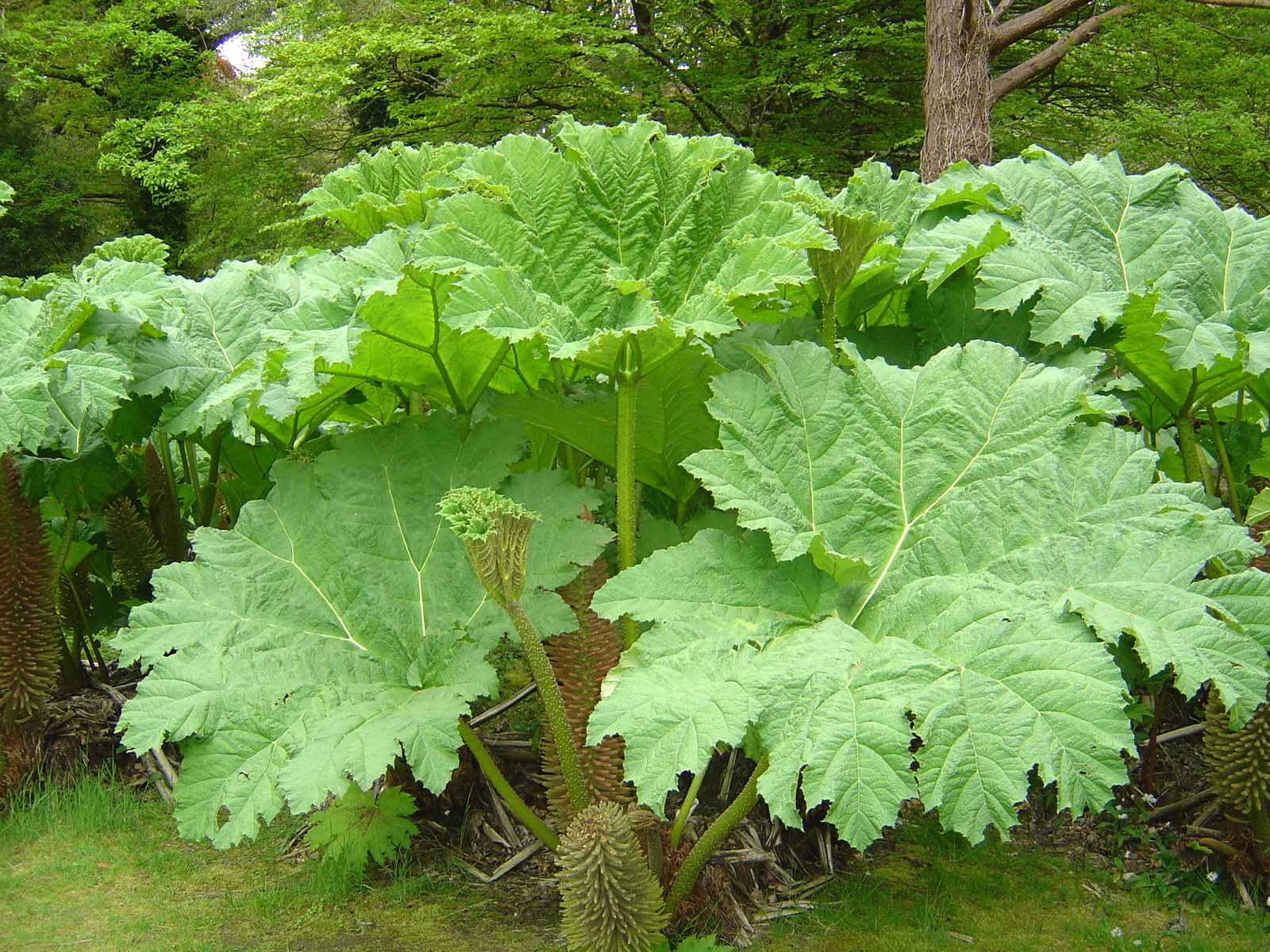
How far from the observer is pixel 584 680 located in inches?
76.2

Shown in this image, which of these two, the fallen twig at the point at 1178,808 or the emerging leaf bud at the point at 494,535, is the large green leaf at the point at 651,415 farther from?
the fallen twig at the point at 1178,808

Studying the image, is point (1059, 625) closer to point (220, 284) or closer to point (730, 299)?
point (730, 299)

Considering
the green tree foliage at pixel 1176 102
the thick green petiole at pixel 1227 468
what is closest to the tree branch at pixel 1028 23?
the green tree foliage at pixel 1176 102

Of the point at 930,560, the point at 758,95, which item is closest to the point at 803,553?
the point at 930,560

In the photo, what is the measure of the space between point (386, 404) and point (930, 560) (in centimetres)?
142

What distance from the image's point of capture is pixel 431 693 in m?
1.83

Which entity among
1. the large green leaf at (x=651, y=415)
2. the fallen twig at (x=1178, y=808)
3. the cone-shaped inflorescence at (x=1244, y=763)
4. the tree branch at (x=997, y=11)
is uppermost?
the tree branch at (x=997, y=11)

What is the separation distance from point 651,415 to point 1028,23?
8.15 metres

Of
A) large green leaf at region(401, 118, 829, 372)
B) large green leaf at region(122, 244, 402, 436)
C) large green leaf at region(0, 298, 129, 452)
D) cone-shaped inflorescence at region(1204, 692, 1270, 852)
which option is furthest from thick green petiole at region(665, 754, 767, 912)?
large green leaf at region(0, 298, 129, 452)

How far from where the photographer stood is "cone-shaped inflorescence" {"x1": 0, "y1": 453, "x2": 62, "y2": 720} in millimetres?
2480

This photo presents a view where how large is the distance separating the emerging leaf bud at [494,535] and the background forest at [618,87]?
9164mm

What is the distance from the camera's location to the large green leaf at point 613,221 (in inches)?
80.1

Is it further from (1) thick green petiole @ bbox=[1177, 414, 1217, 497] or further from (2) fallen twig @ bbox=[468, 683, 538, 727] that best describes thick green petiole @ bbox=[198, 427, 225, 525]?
(1) thick green petiole @ bbox=[1177, 414, 1217, 497]

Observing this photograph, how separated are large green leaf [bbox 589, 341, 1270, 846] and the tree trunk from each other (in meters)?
6.94
